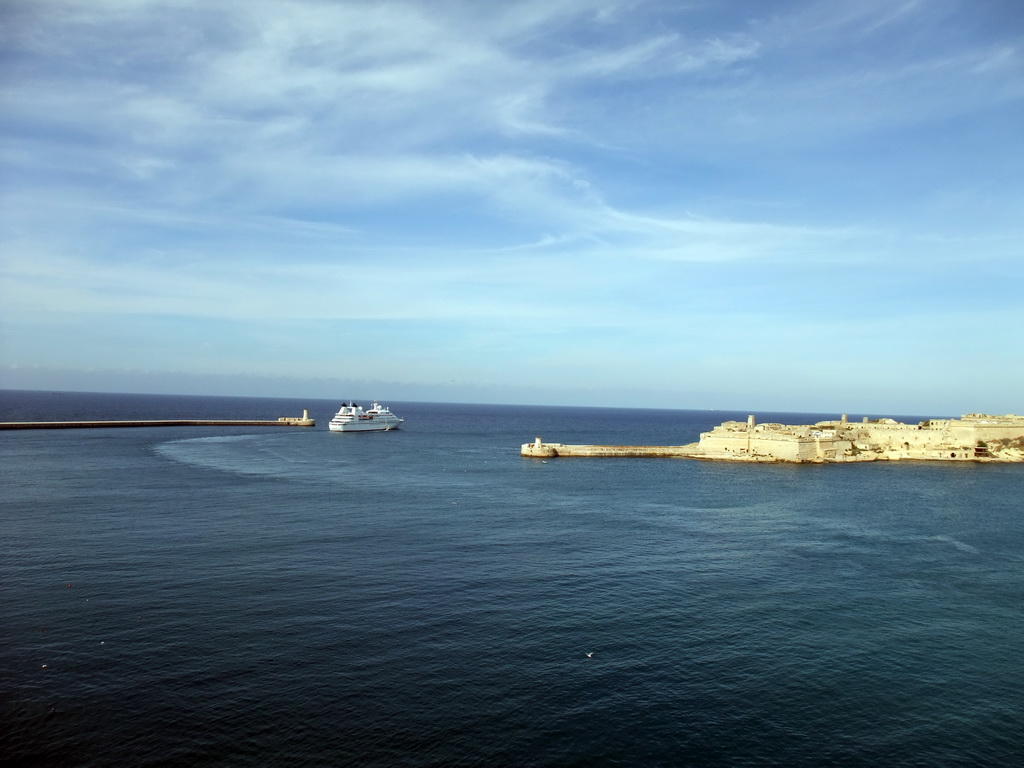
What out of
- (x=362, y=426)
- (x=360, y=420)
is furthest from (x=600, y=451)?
(x=360, y=420)

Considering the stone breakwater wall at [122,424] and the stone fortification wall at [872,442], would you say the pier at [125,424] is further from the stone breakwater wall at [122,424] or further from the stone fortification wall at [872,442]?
the stone fortification wall at [872,442]

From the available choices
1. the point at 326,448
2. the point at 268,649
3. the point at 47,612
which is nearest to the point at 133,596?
the point at 47,612

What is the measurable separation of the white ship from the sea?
347 feet

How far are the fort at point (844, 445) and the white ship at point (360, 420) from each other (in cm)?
7296

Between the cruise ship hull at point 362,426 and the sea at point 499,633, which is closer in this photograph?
the sea at point 499,633

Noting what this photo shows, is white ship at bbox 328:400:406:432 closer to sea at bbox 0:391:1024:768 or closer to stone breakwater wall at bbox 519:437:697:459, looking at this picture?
stone breakwater wall at bbox 519:437:697:459

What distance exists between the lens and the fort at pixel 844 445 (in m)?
108

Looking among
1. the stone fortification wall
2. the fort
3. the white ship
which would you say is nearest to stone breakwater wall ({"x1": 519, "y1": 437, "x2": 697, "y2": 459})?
the fort

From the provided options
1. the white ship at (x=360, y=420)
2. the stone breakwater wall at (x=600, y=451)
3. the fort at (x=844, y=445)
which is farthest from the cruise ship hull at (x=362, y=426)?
the fort at (x=844, y=445)

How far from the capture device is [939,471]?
3888 inches

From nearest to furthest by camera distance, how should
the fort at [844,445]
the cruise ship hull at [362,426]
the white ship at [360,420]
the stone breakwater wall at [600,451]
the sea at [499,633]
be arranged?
the sea at [499,633] → the fort at [844,445] → the stone breakwater wall at [600,451] → the cruise ship hull at [362,426] → the white ship at [360,420]

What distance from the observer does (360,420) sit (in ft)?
587

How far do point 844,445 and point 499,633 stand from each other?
10058 cm

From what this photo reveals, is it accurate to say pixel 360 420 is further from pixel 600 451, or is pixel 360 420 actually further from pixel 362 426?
pixel 600 451
